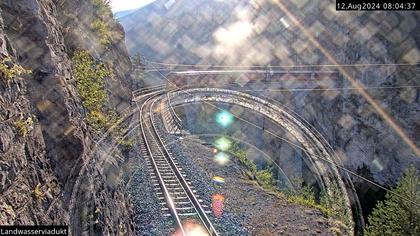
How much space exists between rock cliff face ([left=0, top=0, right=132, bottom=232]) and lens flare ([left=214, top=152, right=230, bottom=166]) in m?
7.94

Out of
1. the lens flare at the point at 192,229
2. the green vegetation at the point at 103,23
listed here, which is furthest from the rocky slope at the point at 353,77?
the lens flare at the point at 192,229

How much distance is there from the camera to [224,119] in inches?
1367

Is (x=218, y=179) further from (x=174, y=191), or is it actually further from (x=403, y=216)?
(x=403, y=216)

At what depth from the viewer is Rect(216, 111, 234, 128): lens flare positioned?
3478cm

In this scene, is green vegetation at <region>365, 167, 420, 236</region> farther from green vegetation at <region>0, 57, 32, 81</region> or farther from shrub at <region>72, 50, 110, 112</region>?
green vegetation at <region>0, 57, 32, 81</region>

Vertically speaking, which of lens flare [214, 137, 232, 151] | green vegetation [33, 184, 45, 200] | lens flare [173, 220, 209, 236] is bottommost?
lens flare [173, 220, 209, 236]

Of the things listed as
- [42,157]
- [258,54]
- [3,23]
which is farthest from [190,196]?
[258,54]

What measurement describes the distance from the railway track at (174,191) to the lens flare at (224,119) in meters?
16.9

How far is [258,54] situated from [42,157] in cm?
4490

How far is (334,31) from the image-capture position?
113 feet

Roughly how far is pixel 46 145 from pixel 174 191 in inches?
245

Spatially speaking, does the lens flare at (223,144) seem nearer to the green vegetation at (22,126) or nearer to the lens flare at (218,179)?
the lens flare at (218,179)

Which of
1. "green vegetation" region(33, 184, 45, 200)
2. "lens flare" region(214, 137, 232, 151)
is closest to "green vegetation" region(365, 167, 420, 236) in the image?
"green vegetation" region(33, 184, 45, 200)

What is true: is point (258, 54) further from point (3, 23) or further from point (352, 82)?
point (3, 23)
